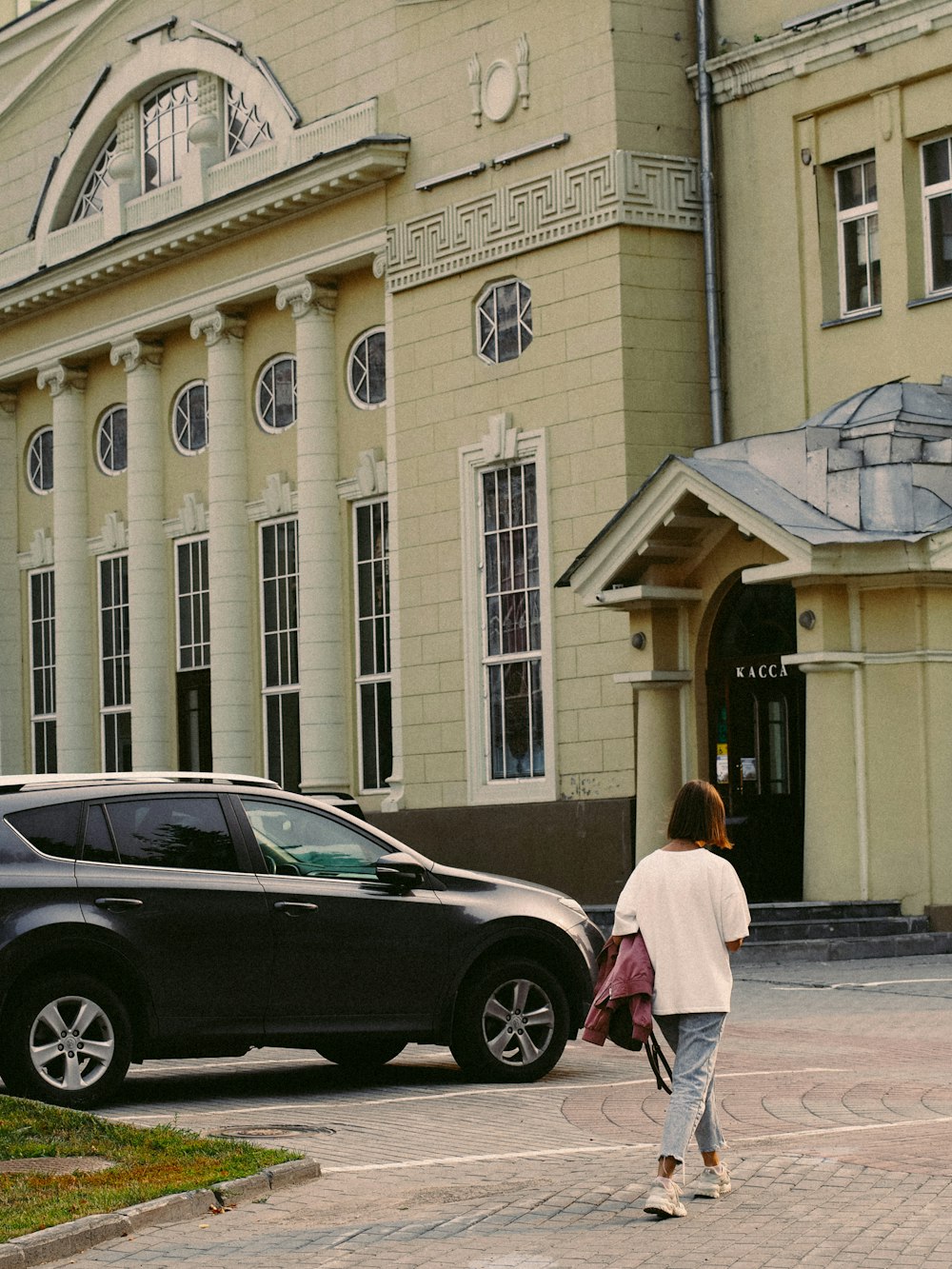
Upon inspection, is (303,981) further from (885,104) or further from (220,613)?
(220,613)

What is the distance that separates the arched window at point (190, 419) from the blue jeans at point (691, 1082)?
26028 millimetres

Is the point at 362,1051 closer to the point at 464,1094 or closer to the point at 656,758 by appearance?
the point at 464,1094

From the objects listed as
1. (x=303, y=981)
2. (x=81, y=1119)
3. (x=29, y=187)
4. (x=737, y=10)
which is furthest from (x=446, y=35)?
(x=81, y=1119)

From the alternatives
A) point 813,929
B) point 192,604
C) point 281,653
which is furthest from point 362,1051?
point 192,604

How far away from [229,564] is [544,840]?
847 centimetres

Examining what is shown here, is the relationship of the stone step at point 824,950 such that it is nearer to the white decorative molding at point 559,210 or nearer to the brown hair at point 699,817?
the white decorative molding at point 559,210

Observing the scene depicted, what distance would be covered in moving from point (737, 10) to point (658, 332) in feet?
12.5

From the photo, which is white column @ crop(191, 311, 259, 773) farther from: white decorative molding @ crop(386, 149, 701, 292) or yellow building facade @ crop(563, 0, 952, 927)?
yellow building facade @ crop(563, 0, 952, 927)

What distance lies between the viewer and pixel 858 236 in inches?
1001

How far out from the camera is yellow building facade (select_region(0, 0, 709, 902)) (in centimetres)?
2647

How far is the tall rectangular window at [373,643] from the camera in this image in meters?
30.5

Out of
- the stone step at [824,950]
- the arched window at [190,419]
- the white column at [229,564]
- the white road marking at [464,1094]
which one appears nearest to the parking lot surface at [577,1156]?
the white road marking at [464,1094]

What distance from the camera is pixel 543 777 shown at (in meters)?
27.0

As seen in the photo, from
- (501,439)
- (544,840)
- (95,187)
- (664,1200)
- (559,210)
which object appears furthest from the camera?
(95,187)
